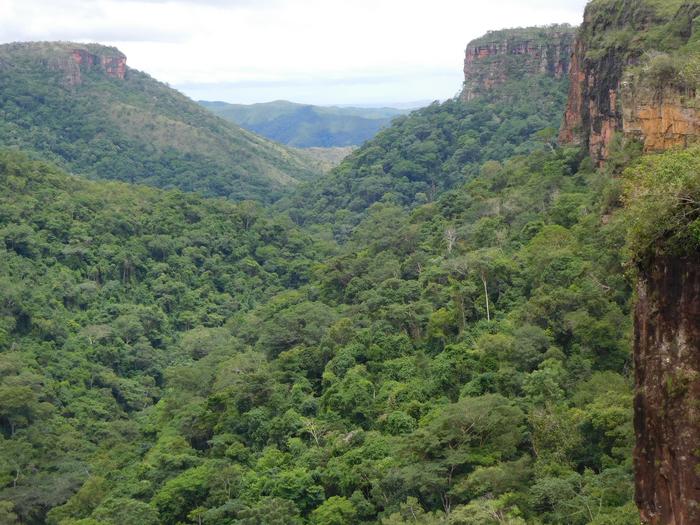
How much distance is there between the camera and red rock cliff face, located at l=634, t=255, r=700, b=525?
842 cm

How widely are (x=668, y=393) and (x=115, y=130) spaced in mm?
89986

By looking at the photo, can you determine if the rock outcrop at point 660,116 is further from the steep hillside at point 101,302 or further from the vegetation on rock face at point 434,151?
the vegetation on rock face at point 434,151

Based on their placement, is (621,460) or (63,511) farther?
(63,511)

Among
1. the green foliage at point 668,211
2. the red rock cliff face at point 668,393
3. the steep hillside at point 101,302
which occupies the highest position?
the green foliage at point 668,211

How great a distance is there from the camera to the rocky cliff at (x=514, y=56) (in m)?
66.2

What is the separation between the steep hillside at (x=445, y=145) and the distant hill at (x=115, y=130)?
64.7 feet

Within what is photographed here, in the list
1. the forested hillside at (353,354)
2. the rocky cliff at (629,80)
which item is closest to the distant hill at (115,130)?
the forested hillside at (353,354)

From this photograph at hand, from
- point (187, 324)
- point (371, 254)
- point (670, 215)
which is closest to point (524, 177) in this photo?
point (371, 254)

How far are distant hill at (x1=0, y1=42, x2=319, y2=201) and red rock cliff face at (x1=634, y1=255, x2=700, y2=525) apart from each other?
255 feet

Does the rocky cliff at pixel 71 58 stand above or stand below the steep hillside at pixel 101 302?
above

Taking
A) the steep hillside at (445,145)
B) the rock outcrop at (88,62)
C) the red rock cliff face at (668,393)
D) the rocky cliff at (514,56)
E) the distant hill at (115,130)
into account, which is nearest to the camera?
the red rock cliff face at (668,393)

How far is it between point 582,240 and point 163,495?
13645mm

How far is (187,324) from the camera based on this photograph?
41750mm

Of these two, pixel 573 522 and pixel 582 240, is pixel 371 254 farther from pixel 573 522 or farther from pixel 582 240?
pixel 573 522
